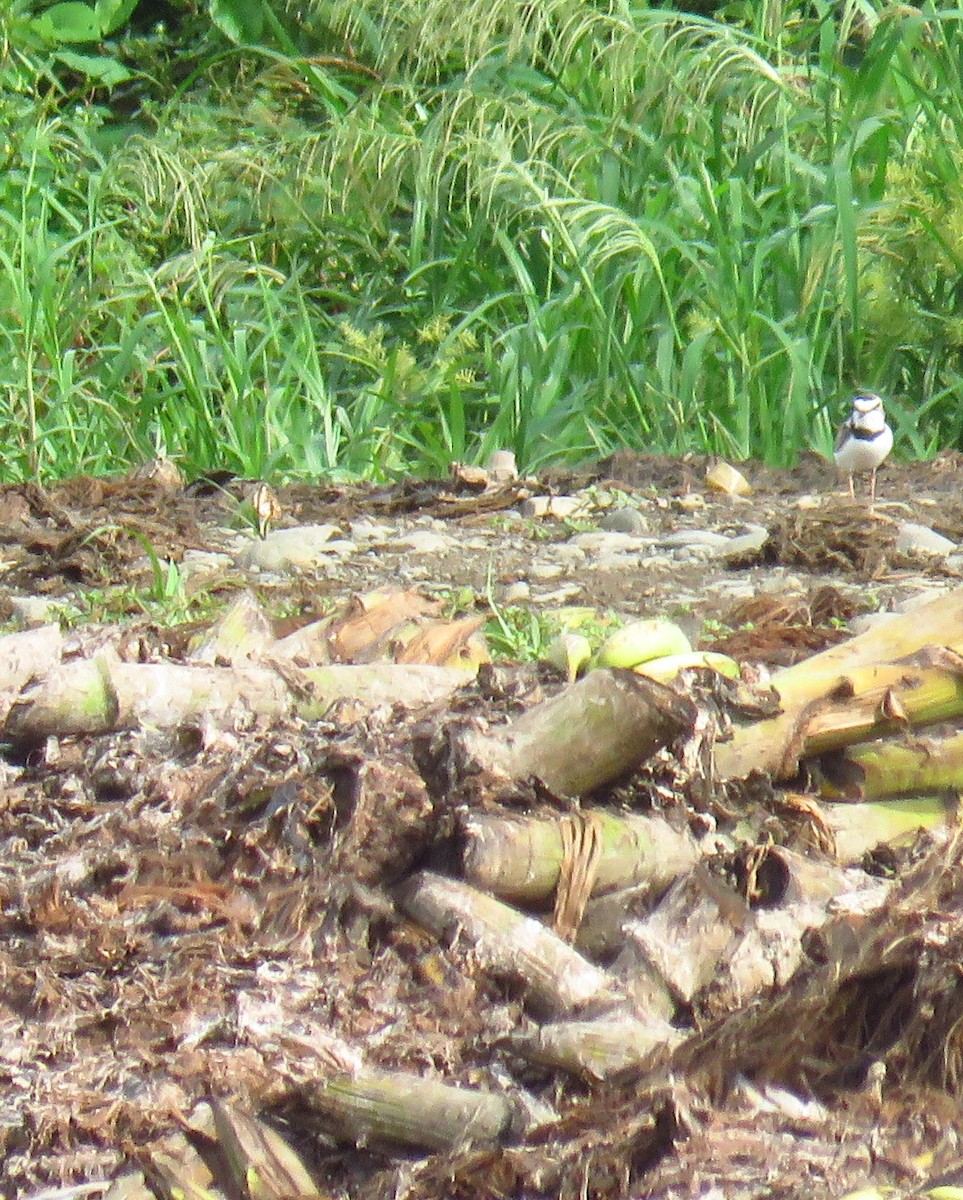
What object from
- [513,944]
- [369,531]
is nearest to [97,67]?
[369,531]

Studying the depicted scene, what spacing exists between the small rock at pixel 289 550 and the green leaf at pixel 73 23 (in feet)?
18.6

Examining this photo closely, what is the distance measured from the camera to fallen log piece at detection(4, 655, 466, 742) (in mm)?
2297

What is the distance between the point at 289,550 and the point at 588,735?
230 centimetres

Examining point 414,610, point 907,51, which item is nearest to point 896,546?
point 414,610

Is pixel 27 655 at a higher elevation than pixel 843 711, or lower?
lower

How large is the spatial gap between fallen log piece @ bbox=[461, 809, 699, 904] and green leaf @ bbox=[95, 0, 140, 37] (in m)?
8.15

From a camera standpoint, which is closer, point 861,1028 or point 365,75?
point 861,1028

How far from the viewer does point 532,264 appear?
682 centimetres

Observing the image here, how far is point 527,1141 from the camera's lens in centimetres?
152

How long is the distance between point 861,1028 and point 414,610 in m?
1.43

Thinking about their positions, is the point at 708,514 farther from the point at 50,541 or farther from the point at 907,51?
the point at 907,51

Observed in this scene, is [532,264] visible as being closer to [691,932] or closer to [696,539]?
[696,539]

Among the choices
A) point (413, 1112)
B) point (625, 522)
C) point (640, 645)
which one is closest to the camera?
point (413, 1112)

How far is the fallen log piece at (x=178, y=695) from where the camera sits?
2.30 meters
